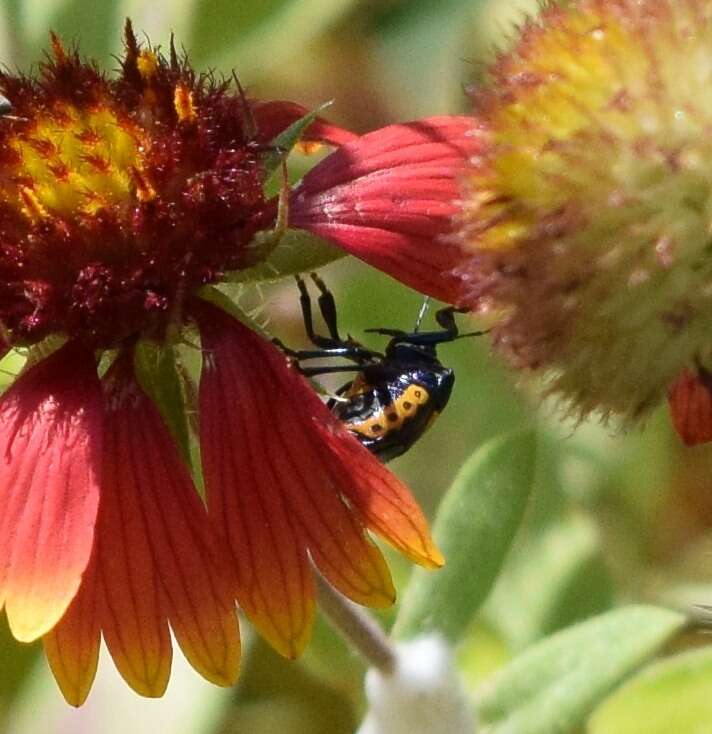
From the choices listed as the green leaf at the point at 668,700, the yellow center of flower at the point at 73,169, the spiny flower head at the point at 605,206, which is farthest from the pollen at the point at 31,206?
the green leaf at the point at 668,700

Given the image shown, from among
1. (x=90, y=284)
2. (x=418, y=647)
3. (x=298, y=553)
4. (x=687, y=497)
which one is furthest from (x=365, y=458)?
(x=687, y=497)

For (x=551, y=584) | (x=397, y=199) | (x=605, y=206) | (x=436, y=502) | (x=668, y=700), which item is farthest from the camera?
(x=436, y=502)

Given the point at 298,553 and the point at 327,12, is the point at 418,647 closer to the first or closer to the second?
the point at 298,553

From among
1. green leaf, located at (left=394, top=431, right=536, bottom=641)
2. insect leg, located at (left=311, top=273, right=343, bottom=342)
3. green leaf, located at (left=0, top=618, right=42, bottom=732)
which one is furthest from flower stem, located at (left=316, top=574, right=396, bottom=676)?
green leaf, located at (left=0, top=618, right=42, bottom=732)

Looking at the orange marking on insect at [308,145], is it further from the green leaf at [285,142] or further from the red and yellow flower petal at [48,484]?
the red and yellow flower petal at [48,484]

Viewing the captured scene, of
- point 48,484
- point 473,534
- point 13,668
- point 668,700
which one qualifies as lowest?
point 668,700

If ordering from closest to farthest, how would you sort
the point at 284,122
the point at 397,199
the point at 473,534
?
the point at 397,199, the point at 284,122, the point at 473,534

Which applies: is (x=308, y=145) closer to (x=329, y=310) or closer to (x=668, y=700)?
(x=329, y=310)

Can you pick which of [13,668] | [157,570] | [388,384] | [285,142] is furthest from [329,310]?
[13,668]
